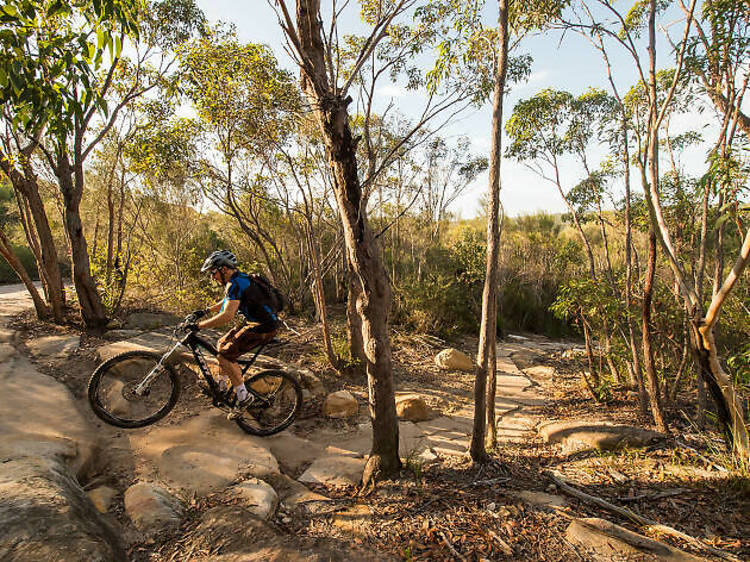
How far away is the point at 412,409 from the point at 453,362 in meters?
2.47

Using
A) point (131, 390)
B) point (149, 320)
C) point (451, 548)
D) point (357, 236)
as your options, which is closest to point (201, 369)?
point (131, 390)

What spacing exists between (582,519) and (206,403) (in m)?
3.84

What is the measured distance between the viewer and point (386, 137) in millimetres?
10148

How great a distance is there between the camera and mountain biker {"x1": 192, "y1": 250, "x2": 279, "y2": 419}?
3805 mm

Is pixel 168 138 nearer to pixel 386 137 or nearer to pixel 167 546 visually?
pixel 386 137

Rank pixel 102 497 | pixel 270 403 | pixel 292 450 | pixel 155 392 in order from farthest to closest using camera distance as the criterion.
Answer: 1. pixel 155 392
2. pixel 270 403
3. pixel 292 450
4. pixel 102 497

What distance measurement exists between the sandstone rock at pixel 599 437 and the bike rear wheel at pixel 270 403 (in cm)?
286

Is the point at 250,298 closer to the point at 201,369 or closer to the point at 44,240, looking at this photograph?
the point at 201,369

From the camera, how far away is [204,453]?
3559 mm

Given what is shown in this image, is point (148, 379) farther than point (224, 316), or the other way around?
point (148, 379)

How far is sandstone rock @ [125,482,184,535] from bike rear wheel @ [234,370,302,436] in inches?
48.1

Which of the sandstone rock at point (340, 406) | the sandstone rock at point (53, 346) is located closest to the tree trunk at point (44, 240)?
the sandstone rock at point (53, 346)

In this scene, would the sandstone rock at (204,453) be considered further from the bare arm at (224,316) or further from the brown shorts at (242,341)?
the bare arm at (224,316)

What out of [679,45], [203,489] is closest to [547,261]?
[679,45]
